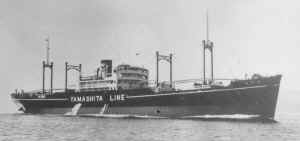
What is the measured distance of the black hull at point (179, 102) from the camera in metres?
39.1

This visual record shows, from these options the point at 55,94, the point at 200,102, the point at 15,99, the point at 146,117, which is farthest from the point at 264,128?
the point at 15,99

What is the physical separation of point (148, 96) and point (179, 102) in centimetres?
357

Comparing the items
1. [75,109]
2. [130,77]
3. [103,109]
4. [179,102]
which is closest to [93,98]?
[103,109]

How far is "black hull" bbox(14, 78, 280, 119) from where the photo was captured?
39062 millimetres

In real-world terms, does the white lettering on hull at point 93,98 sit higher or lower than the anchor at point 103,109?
higher

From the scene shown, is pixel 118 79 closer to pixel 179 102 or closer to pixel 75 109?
pixel 75 109

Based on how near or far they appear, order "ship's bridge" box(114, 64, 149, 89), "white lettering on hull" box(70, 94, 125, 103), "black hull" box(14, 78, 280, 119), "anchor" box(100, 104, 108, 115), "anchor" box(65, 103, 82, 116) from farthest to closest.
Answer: "anchor" box(65, 103, 82, 116) → "ship's bridge" box(114, 64, 149, 89) → "anchor" box(100, 104, 108, 115) → "white lettering on hull" box(70, 94, 125, 103) → "black hull" box(14, 78, 280, 119)

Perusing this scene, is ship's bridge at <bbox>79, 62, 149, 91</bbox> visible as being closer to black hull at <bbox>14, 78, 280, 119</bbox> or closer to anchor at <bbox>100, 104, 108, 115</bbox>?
black hull at <bbox>14, 78, 280, 119</bbox>

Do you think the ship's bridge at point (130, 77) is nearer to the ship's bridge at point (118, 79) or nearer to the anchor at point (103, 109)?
the ship's bridge at point (118, 79)

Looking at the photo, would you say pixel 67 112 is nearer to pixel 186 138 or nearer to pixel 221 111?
pixel 221 111

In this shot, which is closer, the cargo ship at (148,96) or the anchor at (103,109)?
the cargo ship at (148,96)

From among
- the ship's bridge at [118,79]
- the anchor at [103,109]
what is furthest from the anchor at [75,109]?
the anchor at [103,109]

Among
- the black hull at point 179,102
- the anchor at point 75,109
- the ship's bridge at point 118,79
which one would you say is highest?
the ship's bridge at point 118,79

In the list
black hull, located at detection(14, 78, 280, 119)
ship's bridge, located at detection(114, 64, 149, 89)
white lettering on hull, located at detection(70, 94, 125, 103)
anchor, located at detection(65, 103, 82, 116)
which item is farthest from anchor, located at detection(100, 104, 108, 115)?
anchor, located at detection(65, 103, 82, 116)
